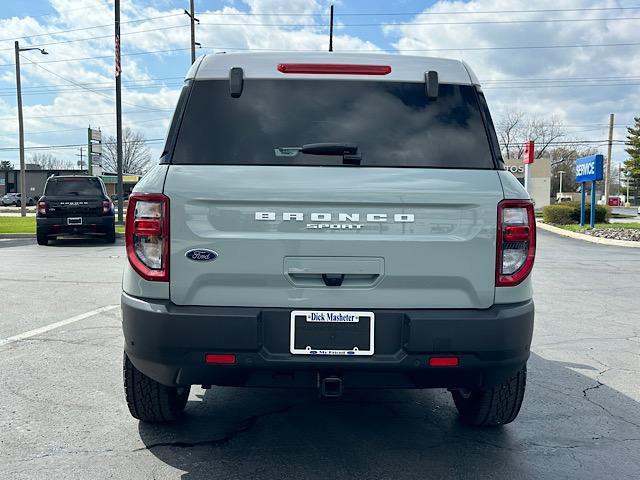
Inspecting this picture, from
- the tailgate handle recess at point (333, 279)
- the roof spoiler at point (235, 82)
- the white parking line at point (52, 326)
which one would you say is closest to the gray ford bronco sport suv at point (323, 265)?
the tailgate handle recess at point (333, 279)

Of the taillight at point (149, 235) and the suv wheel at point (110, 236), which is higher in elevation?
the taillight at point (149, 235)

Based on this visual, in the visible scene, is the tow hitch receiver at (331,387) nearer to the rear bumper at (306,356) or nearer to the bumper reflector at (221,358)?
the rear bumper at (306,356)

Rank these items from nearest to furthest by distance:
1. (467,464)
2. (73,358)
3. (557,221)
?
1. (467,464)
2. (73,358)
3. (557,221)

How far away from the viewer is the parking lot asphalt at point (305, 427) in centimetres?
329

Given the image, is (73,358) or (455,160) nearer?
(455,160)

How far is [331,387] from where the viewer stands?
2984 millimetres

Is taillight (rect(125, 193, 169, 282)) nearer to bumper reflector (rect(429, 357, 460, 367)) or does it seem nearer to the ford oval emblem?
the ford oval emblem

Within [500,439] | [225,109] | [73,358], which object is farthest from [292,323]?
[73,358]

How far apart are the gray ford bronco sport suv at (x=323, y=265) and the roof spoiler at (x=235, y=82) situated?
0.72ft

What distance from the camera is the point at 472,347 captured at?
116 inches

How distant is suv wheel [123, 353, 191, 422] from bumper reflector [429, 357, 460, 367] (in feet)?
4.79

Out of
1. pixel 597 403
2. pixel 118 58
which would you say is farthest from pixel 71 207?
pixel 597 403

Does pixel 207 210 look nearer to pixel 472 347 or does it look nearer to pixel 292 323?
pixel 292 323

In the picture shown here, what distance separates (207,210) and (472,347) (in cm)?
140
